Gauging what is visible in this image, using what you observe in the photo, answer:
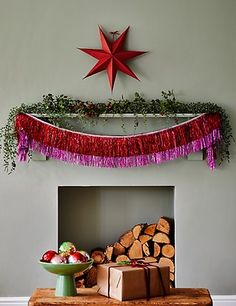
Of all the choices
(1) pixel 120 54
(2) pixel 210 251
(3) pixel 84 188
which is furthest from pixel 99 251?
(1) pixel 120 54

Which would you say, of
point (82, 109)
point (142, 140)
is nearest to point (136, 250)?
point (142, 140)

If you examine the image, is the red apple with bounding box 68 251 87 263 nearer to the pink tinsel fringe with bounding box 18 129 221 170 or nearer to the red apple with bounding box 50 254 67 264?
the red apple with bounding box 50 254 67 264

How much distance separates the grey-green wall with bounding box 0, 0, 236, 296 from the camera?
4.91 meters

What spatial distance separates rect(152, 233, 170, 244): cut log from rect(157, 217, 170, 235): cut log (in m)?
0.03

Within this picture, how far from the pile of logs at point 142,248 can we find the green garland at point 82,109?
0.85 metres

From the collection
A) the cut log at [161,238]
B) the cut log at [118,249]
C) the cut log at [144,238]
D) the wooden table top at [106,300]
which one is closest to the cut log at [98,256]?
the cut log at [118,249]

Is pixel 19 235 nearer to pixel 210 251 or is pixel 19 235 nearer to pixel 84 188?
pixel 84 188

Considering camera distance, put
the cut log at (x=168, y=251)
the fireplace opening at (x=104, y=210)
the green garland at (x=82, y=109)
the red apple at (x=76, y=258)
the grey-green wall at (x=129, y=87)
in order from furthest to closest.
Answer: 1. the fireplace opening at (x=104, y=210)
2. the cut log at (x=168, y=251)
3. the grey-green wall at (x=129, y=87)
4. the green garland at (x=82, y=109)
5. the red apple at (x=76, y=258)

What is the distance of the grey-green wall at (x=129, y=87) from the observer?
16.1 feet

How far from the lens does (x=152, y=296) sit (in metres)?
3.49

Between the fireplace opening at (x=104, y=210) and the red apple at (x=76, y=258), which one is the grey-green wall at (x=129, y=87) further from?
the red apple at (x=76, y=258)

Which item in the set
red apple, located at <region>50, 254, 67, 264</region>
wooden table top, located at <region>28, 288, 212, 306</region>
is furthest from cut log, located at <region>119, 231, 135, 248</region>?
red apple, located at <region>50, 254, 67, 264</region>

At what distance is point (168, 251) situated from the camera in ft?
16.7

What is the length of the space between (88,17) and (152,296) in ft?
7.94
